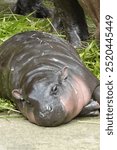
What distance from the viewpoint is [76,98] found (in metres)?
3.18

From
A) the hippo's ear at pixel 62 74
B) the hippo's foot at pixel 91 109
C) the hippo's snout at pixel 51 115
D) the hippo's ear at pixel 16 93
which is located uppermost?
the hippo's ear at pixel 62 74

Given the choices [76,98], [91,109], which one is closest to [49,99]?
[76,98]

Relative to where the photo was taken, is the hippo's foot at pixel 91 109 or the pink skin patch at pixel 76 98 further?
the hippo's foot at pixel 91 109

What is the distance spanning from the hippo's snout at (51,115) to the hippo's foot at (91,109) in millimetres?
273

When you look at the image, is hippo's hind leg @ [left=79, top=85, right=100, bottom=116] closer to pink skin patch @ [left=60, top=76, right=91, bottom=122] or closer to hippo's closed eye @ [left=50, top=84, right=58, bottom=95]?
pink skin patch @ [left=60, top=76, right=91, bottom=122]

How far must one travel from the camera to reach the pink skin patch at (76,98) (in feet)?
10.0

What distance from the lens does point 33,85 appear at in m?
3.14

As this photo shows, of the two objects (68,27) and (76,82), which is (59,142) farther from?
(68,27)

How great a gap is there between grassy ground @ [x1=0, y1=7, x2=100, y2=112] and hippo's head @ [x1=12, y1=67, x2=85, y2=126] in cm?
28

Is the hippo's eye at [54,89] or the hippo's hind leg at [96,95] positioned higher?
the hippo's eye at [54,89]

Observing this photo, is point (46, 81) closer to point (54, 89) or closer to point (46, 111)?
point (54, 89)

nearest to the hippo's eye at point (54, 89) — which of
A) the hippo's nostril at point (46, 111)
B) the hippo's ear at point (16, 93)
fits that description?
the hippo's nostril at point (46, 111)

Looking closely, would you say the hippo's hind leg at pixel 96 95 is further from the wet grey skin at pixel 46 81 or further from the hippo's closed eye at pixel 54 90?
the hippo's closed eye at pixel 54 90

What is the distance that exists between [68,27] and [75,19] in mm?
90
